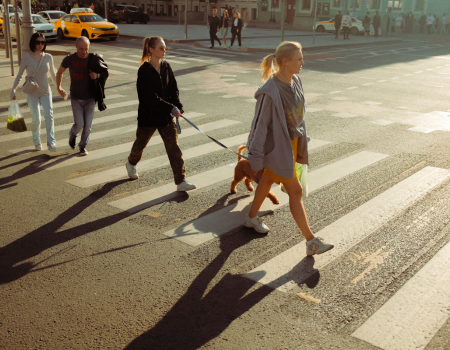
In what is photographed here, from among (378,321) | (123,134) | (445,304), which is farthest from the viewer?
(123,134)

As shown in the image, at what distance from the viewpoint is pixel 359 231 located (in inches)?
215

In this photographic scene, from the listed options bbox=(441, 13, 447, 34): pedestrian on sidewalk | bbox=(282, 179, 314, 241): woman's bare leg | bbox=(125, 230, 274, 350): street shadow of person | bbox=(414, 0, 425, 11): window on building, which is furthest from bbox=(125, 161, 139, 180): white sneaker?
bbox=(414, 0, 425, 11): window on building

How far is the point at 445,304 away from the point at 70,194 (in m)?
4.61

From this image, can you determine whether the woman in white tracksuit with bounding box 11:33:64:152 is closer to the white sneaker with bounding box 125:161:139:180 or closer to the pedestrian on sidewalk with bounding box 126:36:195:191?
the white sneaker with bounding box 125:161:139:180

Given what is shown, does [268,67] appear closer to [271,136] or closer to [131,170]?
[271,136]

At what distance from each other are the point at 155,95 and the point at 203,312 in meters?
3.20

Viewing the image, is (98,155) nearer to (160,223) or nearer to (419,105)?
(160,223)

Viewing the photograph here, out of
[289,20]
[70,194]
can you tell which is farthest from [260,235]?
[289,20]

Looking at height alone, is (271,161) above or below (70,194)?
above

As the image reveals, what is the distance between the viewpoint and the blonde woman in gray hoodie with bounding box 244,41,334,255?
4.47 m

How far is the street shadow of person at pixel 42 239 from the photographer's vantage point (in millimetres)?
4594

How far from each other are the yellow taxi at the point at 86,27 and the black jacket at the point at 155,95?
82.7 ft

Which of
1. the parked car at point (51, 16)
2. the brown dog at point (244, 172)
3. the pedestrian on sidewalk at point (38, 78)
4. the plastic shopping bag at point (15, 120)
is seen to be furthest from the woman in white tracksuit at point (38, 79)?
the parked car at point (51, 16)

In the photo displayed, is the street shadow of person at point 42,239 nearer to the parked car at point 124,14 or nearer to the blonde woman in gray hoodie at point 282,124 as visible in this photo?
the blonde woman in gray hoodie at point 282,124
